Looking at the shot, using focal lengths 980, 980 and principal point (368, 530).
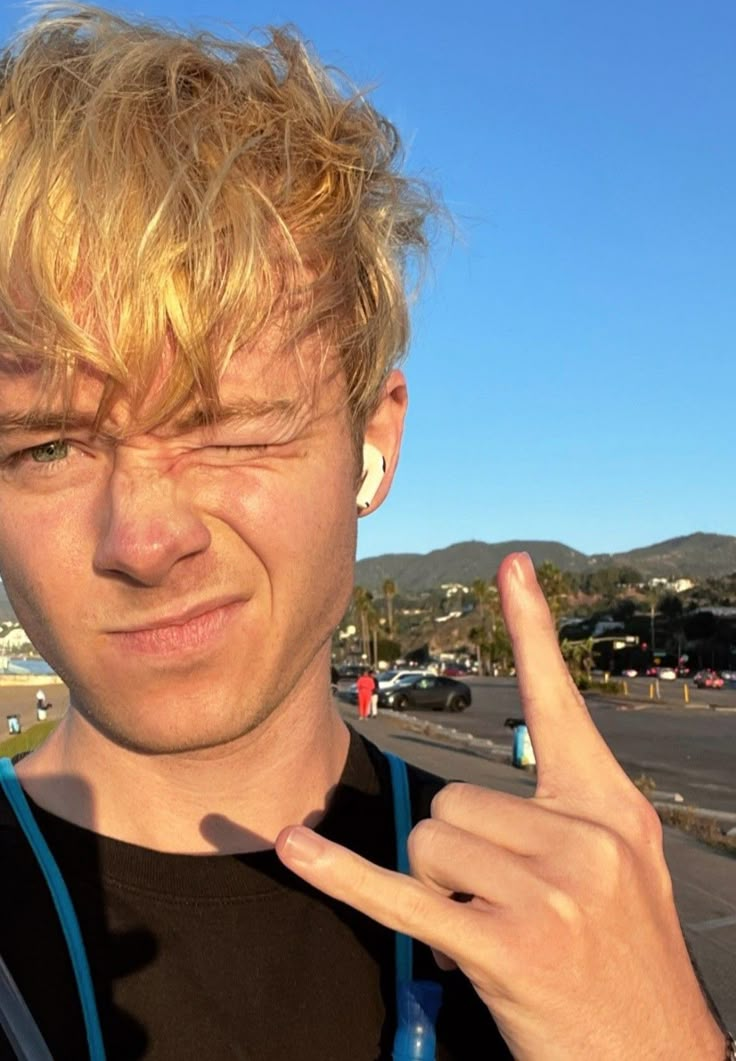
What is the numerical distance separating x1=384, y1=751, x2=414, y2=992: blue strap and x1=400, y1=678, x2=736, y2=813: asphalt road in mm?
4067

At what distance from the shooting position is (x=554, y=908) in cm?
127

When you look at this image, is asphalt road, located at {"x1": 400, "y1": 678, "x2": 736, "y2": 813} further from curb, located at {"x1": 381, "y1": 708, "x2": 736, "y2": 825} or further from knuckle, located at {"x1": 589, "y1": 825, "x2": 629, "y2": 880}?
knuckle, located at {"x1": 589, "y1": 825, "x2": 629, "y2": 880}

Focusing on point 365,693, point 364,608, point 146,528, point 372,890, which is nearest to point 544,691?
point 372,890

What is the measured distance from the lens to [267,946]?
1.62m

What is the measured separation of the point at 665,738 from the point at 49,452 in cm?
2590

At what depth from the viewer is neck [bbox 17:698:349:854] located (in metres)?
1.74

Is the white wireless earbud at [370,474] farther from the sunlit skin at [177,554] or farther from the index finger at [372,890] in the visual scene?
the index finger at [372,890]

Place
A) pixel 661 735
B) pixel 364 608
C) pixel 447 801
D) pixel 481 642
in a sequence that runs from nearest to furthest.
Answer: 1. pixel 447 801
2. pixel 661 735
3. pixel 364 608
4. pixel 481 642

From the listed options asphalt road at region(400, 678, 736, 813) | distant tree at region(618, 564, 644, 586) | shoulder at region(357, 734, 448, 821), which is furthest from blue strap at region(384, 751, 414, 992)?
distant tree at region(618, 564, 644, 586)

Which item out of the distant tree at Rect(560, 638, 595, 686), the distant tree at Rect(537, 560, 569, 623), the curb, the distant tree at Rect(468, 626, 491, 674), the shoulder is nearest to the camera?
the shoulder

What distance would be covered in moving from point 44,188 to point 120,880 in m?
1.13

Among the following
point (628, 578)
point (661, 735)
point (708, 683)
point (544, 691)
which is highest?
point (628, 578)

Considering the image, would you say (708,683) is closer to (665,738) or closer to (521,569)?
(665,738)

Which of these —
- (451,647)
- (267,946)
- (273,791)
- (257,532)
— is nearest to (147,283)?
(257,532)
